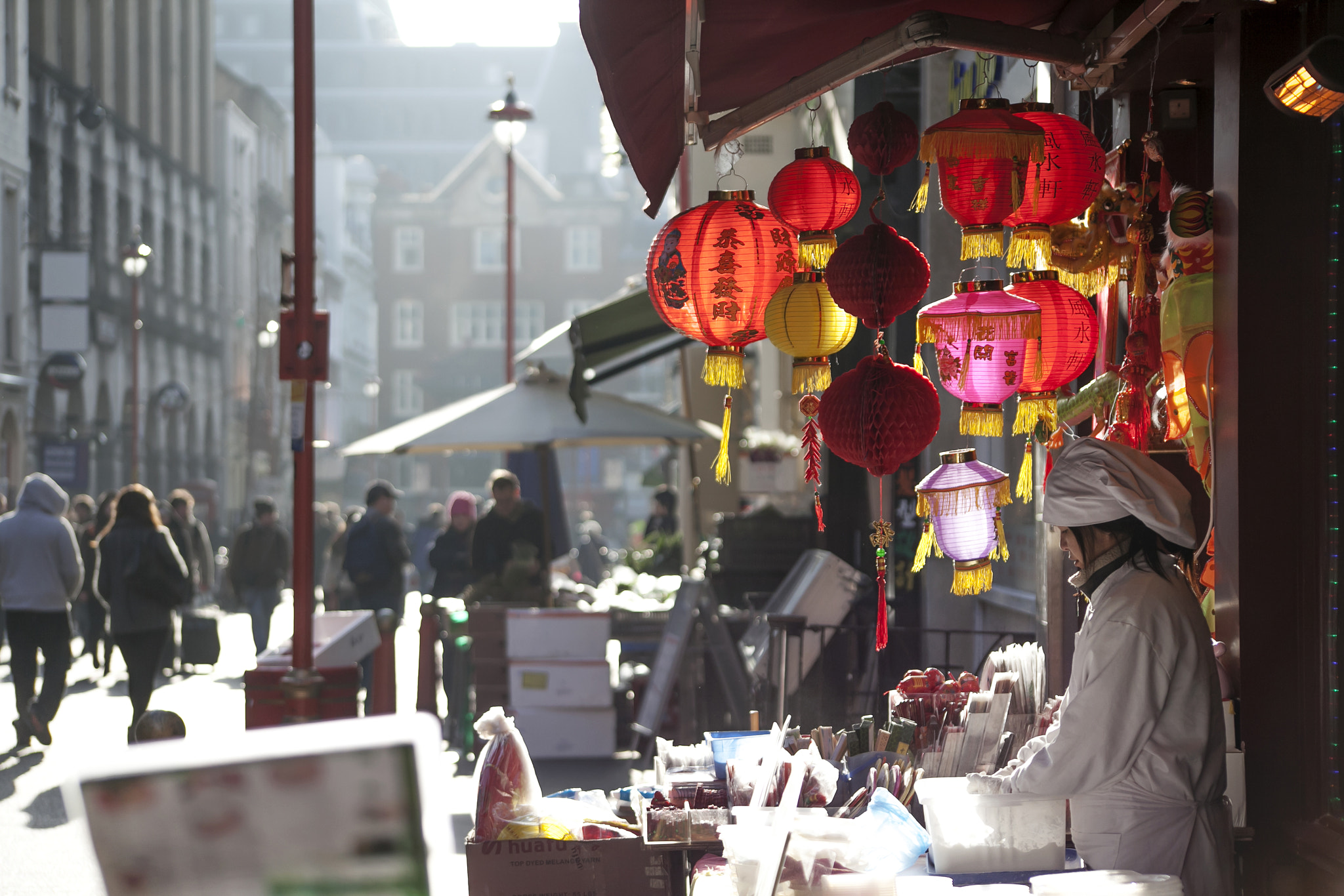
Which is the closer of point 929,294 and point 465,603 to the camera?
point 929,294

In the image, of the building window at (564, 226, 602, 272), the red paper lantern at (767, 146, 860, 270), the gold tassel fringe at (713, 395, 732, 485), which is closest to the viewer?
the gold tassel fringe at (713, 395, 732, 485)

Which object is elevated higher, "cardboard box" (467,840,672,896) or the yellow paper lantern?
the yellow paper lantern

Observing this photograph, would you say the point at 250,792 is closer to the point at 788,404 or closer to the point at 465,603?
the point at 465,603

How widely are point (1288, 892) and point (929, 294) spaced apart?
634cm

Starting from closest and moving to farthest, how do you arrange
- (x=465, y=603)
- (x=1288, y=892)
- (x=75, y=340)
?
(x=1288, y=892) < (x=465, y=603) < (x=75, y=340)

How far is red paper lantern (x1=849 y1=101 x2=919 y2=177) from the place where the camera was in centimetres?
439

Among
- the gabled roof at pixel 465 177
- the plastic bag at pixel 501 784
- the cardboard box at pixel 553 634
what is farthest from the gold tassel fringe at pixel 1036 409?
the gabled roof at pixel 465 177

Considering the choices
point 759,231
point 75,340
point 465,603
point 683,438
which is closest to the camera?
point 759,231

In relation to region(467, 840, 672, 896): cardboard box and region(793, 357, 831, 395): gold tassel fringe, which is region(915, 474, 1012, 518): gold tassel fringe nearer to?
region(793, 357, 831, 395): gold tassel fringe

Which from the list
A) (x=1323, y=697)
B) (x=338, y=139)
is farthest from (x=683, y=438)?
(x=338, y=139)

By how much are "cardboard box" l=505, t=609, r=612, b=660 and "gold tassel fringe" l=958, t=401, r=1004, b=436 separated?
604 centimetres

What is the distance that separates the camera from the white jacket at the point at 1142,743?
3363mm

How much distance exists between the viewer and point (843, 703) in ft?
27.0

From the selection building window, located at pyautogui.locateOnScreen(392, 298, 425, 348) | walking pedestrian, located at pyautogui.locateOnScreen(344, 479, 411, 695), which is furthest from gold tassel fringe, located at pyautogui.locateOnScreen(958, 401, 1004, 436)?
building window, located at pyautogui.locateOnScreen(392, 298, 425, 348)
